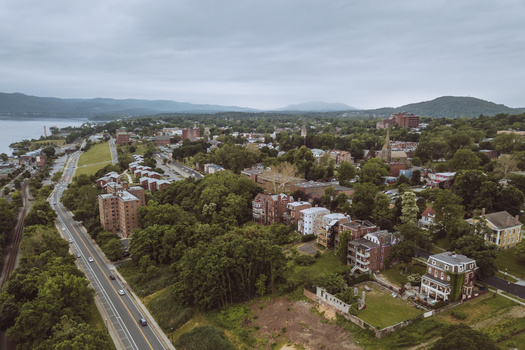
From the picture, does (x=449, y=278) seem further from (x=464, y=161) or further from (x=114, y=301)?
(x=464, y=161)

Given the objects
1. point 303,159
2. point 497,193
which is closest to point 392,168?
point 303,159

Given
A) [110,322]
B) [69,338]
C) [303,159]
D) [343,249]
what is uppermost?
[303,159]

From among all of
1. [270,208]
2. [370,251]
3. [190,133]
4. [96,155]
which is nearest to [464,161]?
[270,208]

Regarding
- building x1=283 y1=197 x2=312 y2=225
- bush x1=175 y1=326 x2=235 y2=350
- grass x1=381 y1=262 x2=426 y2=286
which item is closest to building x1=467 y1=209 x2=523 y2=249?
grass x1=381 y1=262 x2=426 y2=286

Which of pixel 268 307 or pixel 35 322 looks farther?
pixel 268 307

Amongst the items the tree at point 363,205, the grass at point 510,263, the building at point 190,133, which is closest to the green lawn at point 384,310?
the grass at point 510,263

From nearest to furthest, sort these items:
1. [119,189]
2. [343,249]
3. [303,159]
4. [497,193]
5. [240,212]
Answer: [343,249] → [497,193] → [240,212] → [119,189] → [303,159]

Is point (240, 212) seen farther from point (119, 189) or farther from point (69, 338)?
point (69, 338)

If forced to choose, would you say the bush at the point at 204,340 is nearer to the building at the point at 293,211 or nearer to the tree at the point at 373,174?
the building at the point at 293,211

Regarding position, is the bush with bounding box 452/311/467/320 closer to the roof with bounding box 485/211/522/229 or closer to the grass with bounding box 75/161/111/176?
the roof with bounding box 485/211/522/229
